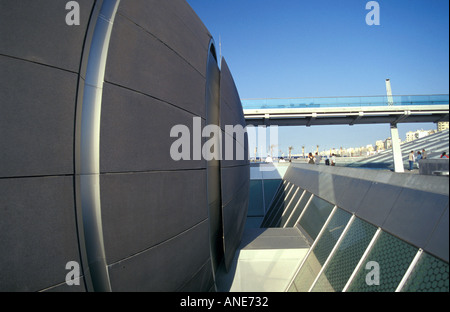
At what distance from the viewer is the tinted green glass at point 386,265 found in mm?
3994

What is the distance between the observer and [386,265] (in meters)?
4.35

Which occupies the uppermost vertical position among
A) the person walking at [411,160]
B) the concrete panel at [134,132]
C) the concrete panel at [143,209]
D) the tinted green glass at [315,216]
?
the concrete panel at [134,132]

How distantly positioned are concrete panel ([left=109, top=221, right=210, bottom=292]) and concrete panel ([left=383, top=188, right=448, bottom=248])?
3899 millimetres

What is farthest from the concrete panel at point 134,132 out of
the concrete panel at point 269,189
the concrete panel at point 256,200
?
the concrete panel at point 269,189

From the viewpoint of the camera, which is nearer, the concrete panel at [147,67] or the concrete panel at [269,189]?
the concrete panel at [147,67]

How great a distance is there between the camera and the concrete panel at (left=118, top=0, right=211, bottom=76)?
3572 millimetres

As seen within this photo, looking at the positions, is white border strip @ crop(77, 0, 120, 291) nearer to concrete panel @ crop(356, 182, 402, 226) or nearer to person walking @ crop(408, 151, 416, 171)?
concrete panel @ crop(356, 182, 402, 226)

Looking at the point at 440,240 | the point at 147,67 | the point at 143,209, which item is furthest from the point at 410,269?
the point at 147,67

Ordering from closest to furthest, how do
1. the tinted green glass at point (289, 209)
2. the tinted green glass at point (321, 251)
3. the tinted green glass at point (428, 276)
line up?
the tinted green glass at point (428, 276) → the tinted green glass at point (321, 251) → the tinted green glass at point (289, 209)

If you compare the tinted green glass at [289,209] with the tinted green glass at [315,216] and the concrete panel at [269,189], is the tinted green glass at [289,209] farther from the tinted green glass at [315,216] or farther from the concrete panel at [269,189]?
the concrete panel at [269,189]

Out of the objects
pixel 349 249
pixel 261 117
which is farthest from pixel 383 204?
pixel 261 117

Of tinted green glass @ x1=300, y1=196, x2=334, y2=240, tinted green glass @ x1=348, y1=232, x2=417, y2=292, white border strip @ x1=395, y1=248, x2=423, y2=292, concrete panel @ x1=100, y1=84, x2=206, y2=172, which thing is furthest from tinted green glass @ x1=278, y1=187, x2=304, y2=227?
concrete panel @ x1=100, y1=84, x2=206, y2=172

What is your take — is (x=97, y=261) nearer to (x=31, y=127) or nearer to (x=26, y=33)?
(x=31, y=127)

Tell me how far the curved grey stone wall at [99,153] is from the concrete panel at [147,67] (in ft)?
0.06
